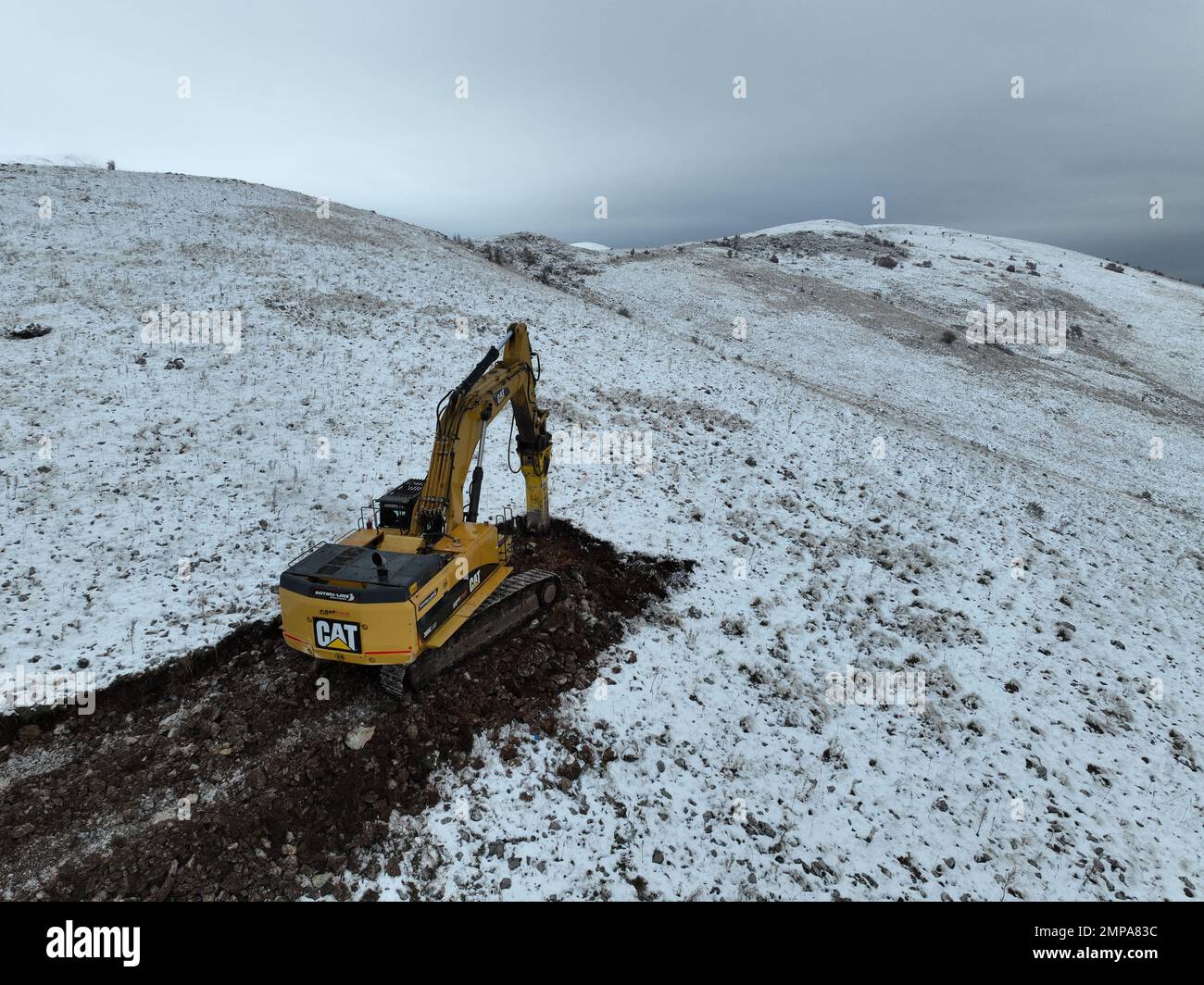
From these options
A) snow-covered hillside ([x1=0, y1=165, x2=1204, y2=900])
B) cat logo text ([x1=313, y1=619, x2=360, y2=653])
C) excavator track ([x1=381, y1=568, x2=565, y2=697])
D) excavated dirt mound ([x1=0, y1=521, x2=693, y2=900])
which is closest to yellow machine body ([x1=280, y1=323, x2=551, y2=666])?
cat logo text ([x1=313, y1=619, x2=360, y2=653])

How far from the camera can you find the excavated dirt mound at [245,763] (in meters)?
6.59

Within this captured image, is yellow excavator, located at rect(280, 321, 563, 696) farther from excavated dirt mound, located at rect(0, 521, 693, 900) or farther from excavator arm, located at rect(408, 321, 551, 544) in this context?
excavated dirt mound, located at rect(0, 521, 693, 900)

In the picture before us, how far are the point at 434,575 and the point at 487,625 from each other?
1.71m

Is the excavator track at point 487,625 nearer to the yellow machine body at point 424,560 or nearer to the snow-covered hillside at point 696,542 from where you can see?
the yellow machine body at point 424,560

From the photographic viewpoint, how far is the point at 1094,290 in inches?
2200

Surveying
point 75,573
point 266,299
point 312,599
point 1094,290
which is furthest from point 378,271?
point 1094,290

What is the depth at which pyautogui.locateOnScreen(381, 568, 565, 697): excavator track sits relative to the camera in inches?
341

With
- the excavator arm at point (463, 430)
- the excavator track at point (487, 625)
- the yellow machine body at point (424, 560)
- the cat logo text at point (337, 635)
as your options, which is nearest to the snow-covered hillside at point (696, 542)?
the excavator track at point (487, 625)

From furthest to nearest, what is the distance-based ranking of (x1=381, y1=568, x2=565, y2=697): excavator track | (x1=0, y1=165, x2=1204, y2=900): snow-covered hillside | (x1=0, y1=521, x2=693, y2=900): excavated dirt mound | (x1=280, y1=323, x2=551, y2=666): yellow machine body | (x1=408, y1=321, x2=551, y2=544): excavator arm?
(x1=408, y1=321, x2=551, y2=544): excavator arm
(x1=381, y1=568, x2=565, y2=697): excavator track
(x1=0, y1=165, x2=1204, y2=900): snow-covered hillside
(x1=280, y1=323, x2=551, y2=666): yellow machine body
(x1=0, y1=521, x2=693, y2=900): excavated dirt mound

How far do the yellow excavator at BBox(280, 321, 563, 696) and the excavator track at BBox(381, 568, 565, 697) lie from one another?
0.02 m

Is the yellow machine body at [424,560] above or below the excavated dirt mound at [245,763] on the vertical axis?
above

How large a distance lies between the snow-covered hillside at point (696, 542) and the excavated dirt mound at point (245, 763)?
55cm

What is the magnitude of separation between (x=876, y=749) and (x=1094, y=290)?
218 ft
